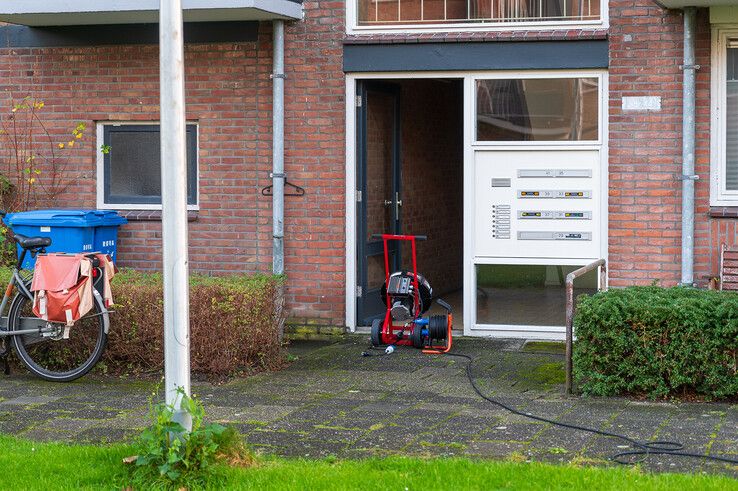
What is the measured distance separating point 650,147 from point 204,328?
14.8 feet

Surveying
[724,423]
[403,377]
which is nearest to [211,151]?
[403,377]

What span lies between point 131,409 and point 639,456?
11.5 ft

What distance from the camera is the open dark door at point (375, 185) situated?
11.9 metres

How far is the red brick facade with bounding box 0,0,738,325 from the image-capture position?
10.8 m

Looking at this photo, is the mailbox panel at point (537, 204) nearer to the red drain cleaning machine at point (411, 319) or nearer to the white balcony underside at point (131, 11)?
the red drain cleaning machine at point (411, 319)

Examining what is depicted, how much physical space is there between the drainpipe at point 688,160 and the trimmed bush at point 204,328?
3.83 metres

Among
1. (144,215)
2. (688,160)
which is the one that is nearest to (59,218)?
(144,215)

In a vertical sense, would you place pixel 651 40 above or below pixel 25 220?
above

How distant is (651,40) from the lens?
10.8 meters

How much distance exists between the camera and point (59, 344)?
955 cm

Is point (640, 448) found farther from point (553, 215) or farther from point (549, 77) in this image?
point (549, 77)

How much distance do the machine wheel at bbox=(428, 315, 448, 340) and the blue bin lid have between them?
3.48 m

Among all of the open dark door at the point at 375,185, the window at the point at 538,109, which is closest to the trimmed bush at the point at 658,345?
the window at the point at 538,109

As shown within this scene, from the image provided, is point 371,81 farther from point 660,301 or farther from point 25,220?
point 660,301
